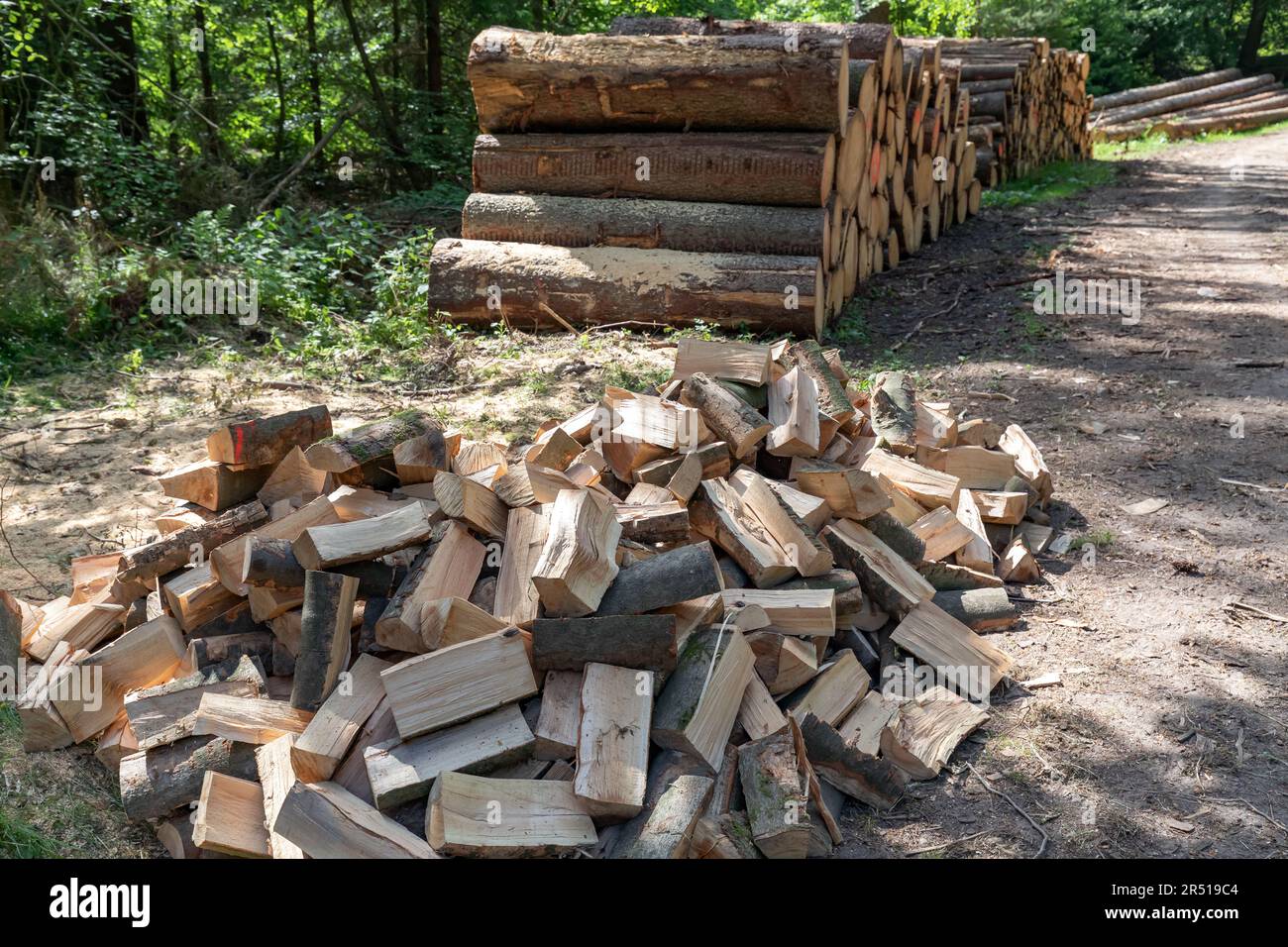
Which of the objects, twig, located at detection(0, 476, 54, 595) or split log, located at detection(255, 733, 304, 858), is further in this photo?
twig, located at detection(0, 476, 54, 595)

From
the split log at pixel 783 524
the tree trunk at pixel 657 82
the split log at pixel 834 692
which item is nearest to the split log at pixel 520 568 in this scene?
the split log at pixel 783 524

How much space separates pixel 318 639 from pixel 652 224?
4618 millimetres

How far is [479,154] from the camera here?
7.27 metres

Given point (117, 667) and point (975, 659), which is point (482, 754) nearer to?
point (117, 667)

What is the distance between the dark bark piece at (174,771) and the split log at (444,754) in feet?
1.29

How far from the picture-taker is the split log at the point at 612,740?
2.54 m

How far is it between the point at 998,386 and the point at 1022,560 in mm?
2311

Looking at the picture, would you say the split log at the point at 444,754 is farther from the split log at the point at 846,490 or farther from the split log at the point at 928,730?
the split log at the point at 846,490

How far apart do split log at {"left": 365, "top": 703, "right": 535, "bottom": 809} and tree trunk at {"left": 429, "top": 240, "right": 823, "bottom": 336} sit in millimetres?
4179

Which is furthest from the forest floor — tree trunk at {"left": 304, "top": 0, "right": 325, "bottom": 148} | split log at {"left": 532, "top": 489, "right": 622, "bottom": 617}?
tree trunk at {"left": 304, "top": 0, "right": 325, "bottom": 148}

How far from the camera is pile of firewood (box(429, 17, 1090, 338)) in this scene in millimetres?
6531

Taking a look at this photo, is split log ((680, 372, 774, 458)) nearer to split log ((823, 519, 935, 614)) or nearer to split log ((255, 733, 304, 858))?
split log ((823, 519, 935, 614))

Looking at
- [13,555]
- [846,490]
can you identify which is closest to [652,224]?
[846,490]

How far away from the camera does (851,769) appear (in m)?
2.79
